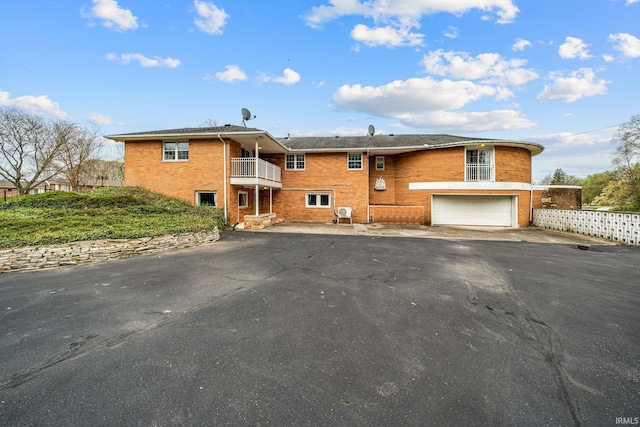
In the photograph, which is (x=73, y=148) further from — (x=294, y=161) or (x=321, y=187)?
(x=321, y=187)

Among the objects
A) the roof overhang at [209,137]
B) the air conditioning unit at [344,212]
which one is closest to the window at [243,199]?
the roof overhang at [209,137]

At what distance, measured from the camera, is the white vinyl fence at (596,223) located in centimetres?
1099

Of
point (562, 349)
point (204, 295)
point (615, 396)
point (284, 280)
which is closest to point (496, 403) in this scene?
point (615, 396)

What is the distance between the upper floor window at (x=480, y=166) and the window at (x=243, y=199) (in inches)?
549

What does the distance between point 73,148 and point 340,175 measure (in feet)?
83.8

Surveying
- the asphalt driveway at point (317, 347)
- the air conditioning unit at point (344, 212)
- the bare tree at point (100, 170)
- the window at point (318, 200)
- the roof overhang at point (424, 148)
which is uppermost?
the bare tree at point (100, 170)

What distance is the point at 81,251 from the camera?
7141 millimetres

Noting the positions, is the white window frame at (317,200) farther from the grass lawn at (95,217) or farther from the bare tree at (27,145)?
the bare tree at (27,145)

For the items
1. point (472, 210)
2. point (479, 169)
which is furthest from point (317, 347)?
point (472, 210)

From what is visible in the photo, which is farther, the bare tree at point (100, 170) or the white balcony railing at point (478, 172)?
the bare tree at point (100, 170)

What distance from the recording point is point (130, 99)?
16.3 meters

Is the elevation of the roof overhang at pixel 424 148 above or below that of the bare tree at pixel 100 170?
below

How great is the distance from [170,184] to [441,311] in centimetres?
1526

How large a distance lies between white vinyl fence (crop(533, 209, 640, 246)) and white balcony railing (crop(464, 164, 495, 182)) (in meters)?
4.07
